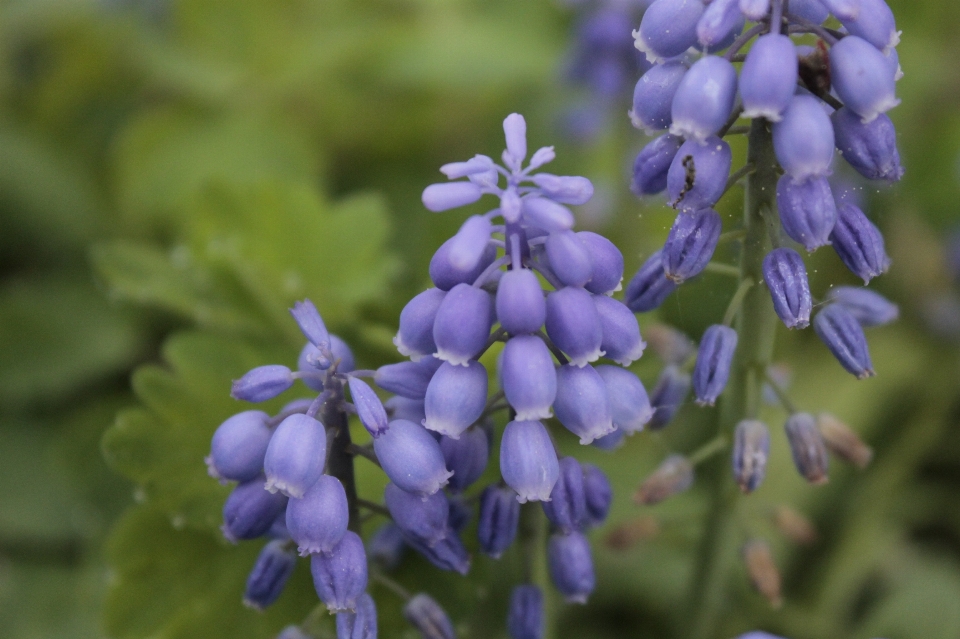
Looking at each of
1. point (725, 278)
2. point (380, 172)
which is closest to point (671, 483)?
point (725, 278)

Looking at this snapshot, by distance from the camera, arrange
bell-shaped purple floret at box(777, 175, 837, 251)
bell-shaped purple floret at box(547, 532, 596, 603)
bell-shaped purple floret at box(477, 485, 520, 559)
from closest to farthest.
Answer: bell-shaped purple floret at box(777, 175, 837, 251), bell-shaped purple floret at box(477, 485, 520, 559), bell-shaped purple floret at box(547, 532, 596, 603)

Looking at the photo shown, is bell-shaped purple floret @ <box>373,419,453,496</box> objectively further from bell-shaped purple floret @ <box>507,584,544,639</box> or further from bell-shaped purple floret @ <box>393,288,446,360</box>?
bell-shaped purple floret @ <box>507,584,544,639</box>

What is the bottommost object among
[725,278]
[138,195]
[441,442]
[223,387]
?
[138,195]

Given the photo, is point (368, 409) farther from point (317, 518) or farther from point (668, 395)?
point (668, 395)

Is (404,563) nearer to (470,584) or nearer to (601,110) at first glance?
(470,584)

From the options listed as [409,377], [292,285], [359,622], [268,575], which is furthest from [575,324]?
[292,285]

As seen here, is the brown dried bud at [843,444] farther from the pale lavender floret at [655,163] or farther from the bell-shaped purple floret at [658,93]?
the bell-shaped purple floret at [658,93]

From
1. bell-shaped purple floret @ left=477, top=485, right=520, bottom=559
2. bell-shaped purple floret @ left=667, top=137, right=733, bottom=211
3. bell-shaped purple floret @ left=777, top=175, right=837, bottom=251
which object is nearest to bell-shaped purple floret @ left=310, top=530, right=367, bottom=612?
bell-shaped purple floret @ left=477, top=485, right=520, bottom=559
